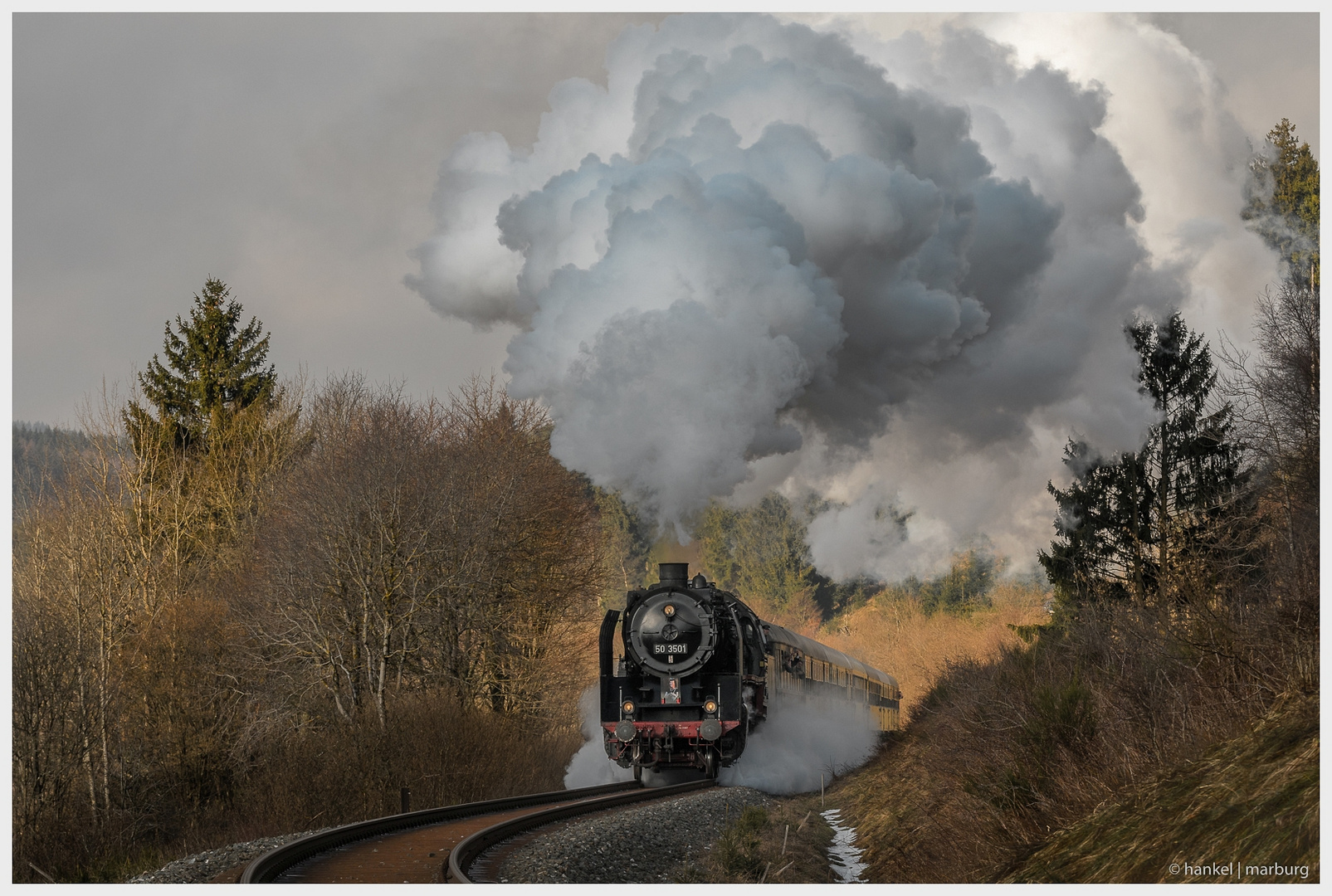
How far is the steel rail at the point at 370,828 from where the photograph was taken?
28.8 feet

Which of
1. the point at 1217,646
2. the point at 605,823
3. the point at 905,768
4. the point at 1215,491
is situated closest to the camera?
the point at 1217,646

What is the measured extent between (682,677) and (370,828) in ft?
18.8

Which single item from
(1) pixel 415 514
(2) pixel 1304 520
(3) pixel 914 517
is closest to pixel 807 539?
(3) pixel 914 517

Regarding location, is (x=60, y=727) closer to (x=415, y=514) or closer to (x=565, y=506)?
(x=415, y=514)

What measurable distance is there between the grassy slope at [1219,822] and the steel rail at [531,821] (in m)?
4.30

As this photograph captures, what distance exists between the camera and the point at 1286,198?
27.5m

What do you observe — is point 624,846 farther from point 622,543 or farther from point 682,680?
point 622,543

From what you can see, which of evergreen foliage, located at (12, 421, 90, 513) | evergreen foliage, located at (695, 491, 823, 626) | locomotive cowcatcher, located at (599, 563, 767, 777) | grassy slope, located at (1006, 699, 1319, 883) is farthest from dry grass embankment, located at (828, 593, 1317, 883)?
evergreen foliage, located at (695, 491, 823, 626)

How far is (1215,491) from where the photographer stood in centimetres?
1959

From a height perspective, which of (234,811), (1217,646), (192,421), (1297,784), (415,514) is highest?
(192,421)

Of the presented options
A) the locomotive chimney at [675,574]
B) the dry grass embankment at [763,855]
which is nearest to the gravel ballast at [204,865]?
the dry grass embankment at [763,855]

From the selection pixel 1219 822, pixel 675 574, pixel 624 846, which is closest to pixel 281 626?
pixel 675 574

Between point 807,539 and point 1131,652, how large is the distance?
3109 cm

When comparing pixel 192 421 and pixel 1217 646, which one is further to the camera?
pixel 192 421
